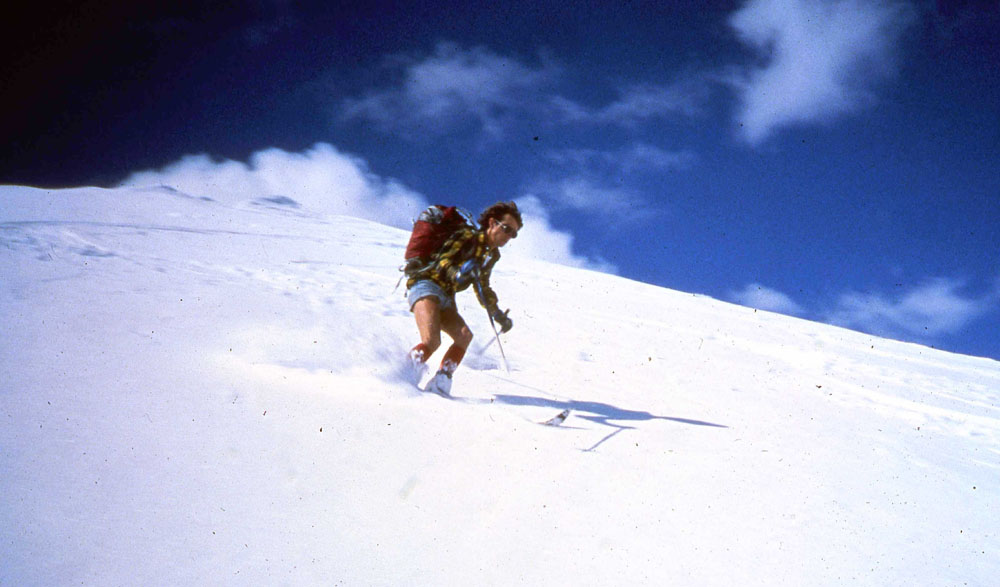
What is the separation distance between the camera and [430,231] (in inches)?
127

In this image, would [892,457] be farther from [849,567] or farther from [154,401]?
[154,401]

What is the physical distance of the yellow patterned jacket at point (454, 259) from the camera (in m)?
3.26

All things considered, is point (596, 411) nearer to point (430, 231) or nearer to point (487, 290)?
point (487, 290)

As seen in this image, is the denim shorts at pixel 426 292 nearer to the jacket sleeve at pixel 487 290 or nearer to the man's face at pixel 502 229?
the jacket sleeve at pixel 487 290

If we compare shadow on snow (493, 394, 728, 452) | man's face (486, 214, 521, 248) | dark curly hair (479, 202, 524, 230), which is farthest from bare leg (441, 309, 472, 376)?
dark curly hair (479, 202, 524, 230)

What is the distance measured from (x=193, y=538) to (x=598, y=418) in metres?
2.25

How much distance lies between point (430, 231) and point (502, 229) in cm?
47

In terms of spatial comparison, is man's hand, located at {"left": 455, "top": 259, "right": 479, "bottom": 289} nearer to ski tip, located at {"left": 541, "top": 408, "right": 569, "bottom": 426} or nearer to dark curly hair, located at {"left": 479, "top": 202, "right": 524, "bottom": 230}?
dark curly hair, located at {"left": 479, "top": 202, "right": 524, "bottom": 230}

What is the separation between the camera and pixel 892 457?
10.1 feet

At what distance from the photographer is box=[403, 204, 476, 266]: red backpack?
321 cm

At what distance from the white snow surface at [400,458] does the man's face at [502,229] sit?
1.01m

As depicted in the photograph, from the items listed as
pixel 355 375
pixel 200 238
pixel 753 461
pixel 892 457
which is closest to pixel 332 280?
pixel 200 238

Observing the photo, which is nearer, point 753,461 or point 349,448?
point 349,448

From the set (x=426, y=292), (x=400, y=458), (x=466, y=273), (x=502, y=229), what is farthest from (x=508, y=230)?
(x=400, y=458)
